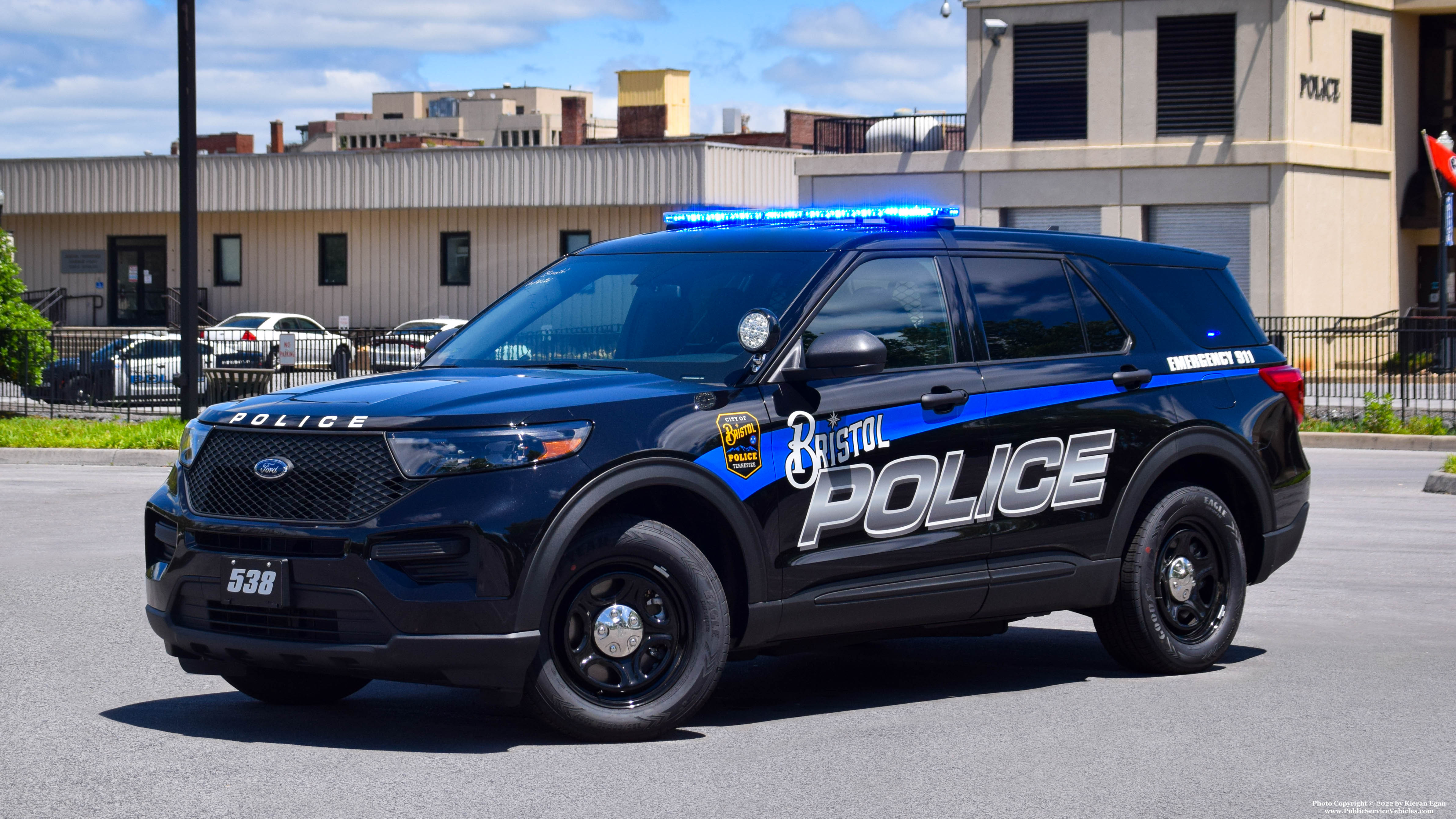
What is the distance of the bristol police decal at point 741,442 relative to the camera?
254 inches

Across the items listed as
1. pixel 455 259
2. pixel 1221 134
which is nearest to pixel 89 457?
pixel 1221 134

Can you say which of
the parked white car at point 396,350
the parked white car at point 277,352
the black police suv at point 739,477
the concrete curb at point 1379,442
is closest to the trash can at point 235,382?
the parked white car at point 277,352

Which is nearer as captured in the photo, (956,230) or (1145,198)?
(956,230)

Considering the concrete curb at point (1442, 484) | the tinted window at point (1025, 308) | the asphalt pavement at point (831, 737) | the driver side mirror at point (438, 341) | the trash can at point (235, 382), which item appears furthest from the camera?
the trash can at point (235, 382)

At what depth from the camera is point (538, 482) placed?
6008 mm

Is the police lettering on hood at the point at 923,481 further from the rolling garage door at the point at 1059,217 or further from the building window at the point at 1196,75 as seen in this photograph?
the building window at the point at 1196,75

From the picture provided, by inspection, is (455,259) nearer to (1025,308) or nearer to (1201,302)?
(1201,302)

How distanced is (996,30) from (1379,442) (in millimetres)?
17640

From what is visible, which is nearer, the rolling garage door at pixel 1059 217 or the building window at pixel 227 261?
the rolling garage door at pixel 1059 217

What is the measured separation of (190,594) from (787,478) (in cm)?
216

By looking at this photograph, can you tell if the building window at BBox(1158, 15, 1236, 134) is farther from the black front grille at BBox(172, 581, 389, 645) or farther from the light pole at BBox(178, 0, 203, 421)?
the black front grille at BBox(172, 581, 389, 645)

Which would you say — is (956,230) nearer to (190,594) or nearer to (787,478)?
(787,478)

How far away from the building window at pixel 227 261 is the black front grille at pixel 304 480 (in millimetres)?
48654

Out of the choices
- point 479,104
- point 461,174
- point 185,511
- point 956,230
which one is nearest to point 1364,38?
point 461,174
